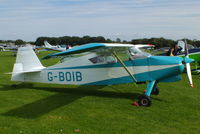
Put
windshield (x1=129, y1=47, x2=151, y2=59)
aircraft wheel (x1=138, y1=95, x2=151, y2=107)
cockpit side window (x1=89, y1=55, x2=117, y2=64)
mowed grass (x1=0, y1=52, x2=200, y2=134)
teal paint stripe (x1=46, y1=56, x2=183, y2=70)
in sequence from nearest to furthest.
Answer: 1. mowed grass (x1=0, y1=52, x2=200, y2=134)
2. aircraft wheel (x1=138, y1=95, x2=151, y2=107)
3. teal paint stripe (x1=46, y1=56, x2=183, y2=70)
4. windshield (x1=129, y1=47, x2=151, y2=59)
5. cockpit side window (x1=89, y1=55, x2=117, y2=64)

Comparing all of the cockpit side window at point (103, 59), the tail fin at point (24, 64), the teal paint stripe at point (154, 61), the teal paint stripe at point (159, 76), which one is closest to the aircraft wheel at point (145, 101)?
the teal paint stripe at point (159, 76)

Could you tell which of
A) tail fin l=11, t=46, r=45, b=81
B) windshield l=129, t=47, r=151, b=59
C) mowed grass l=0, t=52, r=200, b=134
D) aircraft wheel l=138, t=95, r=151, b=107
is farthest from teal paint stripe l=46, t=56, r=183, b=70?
tail fin l=11, t=46, r=45, b=81

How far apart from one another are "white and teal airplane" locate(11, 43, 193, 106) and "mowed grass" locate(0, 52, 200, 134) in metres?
0.57

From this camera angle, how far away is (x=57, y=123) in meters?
5.25

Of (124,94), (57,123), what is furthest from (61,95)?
(57,123)

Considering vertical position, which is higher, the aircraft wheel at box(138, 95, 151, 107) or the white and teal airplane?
the white and teal airplane

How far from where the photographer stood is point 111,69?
7582 mm

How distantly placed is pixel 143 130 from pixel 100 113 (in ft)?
4.93

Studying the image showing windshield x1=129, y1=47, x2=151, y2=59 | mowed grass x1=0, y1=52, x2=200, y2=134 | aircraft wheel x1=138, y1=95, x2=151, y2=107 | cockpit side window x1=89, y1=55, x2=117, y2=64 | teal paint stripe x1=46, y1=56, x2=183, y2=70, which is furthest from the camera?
cockpit side window x1=89, y1=55, x2=117, y2=64

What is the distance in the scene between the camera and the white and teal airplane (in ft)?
22.4

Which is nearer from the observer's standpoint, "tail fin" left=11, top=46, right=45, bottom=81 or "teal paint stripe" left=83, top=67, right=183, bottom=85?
"teal paint stripe" left=83, top=67, right=183, bottom=85

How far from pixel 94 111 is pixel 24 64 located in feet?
13.5

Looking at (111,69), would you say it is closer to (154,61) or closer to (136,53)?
(136,53)

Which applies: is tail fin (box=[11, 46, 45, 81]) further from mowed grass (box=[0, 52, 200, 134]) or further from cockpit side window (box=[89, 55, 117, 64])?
cockpit side window (box=[89, 55, 117, 64])
